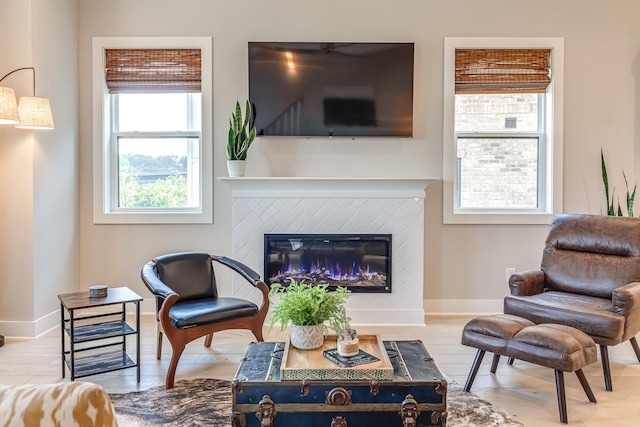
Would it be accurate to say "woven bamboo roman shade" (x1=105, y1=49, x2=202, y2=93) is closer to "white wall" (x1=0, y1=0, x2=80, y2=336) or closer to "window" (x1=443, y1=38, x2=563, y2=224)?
"white wall" (x1=0, y1=0, x2=80, y2=336)

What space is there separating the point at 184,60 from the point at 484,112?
288 centimetres

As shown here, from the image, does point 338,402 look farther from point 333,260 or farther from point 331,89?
point 331,89

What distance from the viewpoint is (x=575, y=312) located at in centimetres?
267

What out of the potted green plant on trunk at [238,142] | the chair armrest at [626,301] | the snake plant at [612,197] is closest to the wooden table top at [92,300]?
the potted green plant on trunk at [238,142]

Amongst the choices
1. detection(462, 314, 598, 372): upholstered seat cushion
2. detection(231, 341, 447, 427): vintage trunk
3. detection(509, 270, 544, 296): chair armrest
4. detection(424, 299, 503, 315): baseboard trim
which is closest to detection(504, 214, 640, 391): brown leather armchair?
detection(509, 270, 544, 296): chair armrest

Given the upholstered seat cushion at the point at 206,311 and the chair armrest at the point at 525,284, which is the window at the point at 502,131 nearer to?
the chair armrest at the point at 525,284

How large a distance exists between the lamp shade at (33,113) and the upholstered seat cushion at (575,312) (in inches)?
140

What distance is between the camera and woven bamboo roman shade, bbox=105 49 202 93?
402cm

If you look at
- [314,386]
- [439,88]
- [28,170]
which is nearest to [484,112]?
[439,88]

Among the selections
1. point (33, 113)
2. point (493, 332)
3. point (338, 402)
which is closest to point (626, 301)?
point (493, 332)

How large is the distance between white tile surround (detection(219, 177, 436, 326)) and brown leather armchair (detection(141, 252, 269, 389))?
648mm

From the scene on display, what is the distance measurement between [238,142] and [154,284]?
5.06 ft

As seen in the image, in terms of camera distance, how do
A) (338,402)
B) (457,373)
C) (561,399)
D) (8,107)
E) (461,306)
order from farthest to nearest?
(461,306), (8,107), (457,373), (561,399), (338,402)

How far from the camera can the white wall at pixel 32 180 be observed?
338 cm
